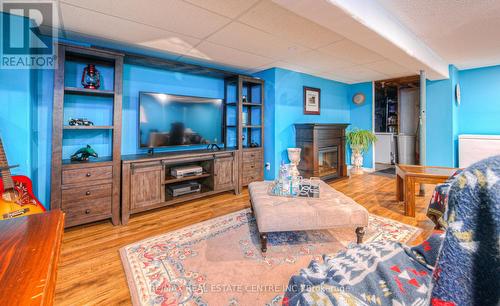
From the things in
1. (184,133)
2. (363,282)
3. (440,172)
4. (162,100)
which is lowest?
(363,282)

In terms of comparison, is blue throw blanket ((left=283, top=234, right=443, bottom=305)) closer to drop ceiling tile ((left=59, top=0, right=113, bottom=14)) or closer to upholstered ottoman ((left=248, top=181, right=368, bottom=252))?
upholstered ottoman ((left=248, top=181, right=368, bottom=252))

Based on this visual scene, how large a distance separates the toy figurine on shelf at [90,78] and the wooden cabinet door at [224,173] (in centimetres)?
169

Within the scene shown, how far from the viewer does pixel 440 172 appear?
253cm

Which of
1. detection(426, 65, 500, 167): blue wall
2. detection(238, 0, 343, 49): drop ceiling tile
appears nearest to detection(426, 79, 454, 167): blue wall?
detection(426, 65, 500, 167): blue wall

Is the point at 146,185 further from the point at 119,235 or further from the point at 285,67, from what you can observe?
the point at 285,67

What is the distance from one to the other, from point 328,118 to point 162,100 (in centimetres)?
359

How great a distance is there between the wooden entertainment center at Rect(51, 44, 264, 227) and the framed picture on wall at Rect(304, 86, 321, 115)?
1.57 m

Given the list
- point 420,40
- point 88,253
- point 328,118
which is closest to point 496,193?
point 88,253

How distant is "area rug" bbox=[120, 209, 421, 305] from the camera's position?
1.35 metres

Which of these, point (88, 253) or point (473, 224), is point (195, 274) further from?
point (473, 224)

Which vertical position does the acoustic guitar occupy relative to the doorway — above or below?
below

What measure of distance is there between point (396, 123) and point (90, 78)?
660cm

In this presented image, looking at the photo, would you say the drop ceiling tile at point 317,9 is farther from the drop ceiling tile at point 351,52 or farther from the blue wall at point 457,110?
the blue wall at point 457,110

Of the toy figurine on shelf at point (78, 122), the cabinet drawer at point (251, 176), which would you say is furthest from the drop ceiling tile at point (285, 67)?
the toy figurine on shelf at point (78, 122)
